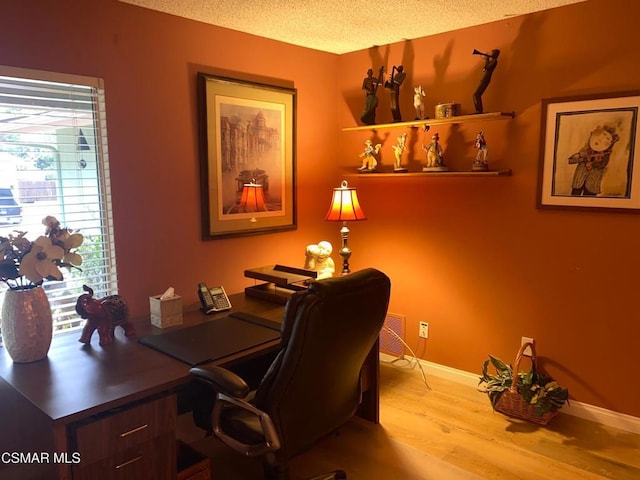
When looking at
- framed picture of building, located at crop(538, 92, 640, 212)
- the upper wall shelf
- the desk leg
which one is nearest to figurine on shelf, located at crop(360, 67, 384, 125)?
the upper wall shelf

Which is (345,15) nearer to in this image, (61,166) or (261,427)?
(61,166)

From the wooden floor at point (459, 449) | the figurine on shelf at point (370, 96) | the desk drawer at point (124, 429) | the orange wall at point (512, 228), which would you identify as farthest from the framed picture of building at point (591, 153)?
the desk drawer at point (124, 429)

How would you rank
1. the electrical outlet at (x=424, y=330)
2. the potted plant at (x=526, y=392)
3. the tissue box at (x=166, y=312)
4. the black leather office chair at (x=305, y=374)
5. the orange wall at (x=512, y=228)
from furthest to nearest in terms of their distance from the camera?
the electrical outlet at (x=424, y=330) < the potted plant at (x=526, y=392) < the orange wall at (x=512, y=228) < the tissue box at (x=166, y=312) < the black leather office chair at (x=305, y=374)

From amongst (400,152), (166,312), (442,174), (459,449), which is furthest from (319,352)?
(400,152)

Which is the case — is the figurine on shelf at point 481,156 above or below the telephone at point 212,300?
above

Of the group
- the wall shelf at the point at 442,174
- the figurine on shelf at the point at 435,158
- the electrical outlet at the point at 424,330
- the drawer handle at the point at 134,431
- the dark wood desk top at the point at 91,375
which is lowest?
the electrical outlet at the point at 424,330

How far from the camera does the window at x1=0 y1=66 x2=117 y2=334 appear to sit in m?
2.15

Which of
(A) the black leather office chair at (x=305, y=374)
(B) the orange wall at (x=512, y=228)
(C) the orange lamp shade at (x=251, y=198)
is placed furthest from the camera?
(C) the orange lamp shade at (x=251, y=198)

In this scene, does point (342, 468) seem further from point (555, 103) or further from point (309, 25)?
point (309, 25)

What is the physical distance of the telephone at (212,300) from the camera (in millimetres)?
2527

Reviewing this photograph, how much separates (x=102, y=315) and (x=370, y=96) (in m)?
2.20

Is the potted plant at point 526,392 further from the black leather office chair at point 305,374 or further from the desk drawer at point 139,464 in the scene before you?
the desk drawer at point 139,464

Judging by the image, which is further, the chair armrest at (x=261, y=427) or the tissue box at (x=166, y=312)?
the tissue box at (x=166, y=312)

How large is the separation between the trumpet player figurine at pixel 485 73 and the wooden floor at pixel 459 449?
71.1 inches
